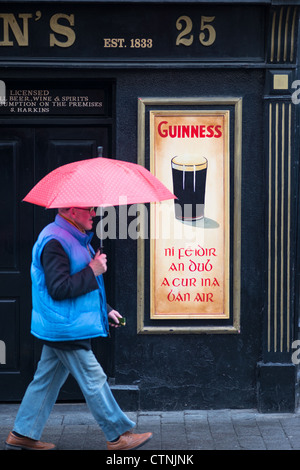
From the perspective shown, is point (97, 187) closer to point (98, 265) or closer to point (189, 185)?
point (98, 265)

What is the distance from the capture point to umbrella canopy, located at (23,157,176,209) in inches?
202

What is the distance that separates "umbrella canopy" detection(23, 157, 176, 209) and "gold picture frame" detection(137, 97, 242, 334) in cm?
145

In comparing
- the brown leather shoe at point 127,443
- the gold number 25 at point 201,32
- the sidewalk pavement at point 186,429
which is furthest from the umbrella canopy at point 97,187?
the sidewalk pavement at point 186,429

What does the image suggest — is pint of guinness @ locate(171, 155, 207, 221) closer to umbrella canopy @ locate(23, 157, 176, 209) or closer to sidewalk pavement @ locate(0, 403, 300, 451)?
umbrella canopy @ locate(23, 157, 176, 209)

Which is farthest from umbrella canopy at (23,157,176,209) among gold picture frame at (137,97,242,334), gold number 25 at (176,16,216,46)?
gold number 25 at (176,16,216,46)

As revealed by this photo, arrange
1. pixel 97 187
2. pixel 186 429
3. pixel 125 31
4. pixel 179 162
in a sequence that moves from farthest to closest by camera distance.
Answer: pixel 179 162, pixel 125 31, pixel 186 429, pixel 97 187

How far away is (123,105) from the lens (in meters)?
6.95

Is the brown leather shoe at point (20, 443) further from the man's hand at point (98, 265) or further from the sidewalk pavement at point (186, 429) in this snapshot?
the man's hand at point (98, 265)

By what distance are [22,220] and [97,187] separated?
6.85 feet

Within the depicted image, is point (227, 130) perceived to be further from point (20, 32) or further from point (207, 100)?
point (20, 32)

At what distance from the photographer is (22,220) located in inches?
281

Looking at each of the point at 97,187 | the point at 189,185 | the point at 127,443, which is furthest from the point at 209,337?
the point at 97,187

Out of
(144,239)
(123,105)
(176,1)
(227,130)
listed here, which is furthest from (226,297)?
(176,1)

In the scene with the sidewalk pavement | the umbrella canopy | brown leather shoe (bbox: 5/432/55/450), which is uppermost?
the umbrella canopy
